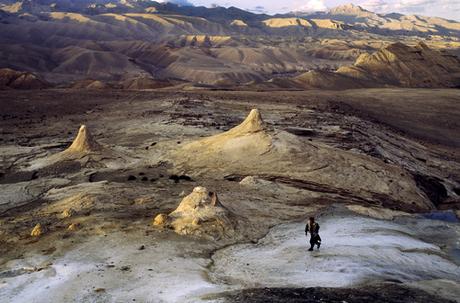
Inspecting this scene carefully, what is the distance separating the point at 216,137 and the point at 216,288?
22477mm

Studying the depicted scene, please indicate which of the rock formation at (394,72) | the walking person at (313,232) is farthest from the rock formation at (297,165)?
the rock formation at (394,72)

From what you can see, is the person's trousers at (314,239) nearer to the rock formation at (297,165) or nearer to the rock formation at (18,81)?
the rock formation at (297,165)

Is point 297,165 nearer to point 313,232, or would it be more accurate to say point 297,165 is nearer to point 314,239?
point 314,239

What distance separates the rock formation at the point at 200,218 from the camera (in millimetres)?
21869

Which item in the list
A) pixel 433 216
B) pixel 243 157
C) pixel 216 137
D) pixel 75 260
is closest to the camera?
pixel 75 260

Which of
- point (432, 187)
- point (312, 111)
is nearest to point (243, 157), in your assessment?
point (432, 187)

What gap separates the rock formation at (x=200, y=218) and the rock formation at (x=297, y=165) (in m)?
9.58

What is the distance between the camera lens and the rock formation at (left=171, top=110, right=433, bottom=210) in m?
32.3

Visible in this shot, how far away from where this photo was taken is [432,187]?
3791 cm

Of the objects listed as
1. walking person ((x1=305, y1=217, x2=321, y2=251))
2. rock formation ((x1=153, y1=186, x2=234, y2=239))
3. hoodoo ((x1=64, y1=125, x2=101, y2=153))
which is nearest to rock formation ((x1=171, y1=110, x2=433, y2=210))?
hoodoo ((x1=64, y1=125, x2=101, y2=153))

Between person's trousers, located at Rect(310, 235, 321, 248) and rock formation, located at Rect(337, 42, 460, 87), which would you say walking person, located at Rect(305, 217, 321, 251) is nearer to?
person's trousers, located at Rect(310, 235, 321, 248)

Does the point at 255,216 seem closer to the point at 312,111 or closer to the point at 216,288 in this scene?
the point at 216,288

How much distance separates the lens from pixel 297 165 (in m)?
33.6

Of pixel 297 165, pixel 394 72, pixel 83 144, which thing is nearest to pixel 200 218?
pixel 297 165
